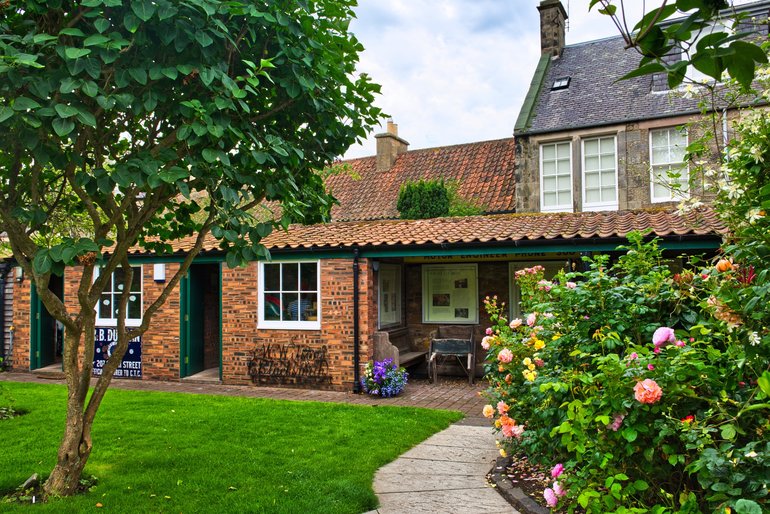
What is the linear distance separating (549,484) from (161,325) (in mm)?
9591

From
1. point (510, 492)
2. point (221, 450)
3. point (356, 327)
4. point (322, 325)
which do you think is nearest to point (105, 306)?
point (322, 325)

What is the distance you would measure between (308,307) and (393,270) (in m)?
2.32

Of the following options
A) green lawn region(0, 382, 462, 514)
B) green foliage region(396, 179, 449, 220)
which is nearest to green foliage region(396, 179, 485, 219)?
green foliage region(396, 179, 449, 220)

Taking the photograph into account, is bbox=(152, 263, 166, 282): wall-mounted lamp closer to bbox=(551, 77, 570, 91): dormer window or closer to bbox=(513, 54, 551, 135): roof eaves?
bbox=(513, 54, 551, 135): roof eaves

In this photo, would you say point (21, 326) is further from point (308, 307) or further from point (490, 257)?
point (490, 257)

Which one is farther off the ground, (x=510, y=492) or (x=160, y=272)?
(x=160, y=272)

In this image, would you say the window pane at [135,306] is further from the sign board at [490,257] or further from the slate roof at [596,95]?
the slate roof at [596,95]

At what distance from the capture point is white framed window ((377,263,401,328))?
1237 cm

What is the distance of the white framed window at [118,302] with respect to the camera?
12.9 meters

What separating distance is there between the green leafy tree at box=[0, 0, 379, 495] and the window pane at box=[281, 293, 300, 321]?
218 inches

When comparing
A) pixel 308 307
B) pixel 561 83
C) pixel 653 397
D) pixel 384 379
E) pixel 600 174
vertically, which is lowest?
pixel 384 379

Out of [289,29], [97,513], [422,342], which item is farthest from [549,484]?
[422,342]

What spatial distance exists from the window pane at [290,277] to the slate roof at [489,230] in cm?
54

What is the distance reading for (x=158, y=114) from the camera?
5148mm
